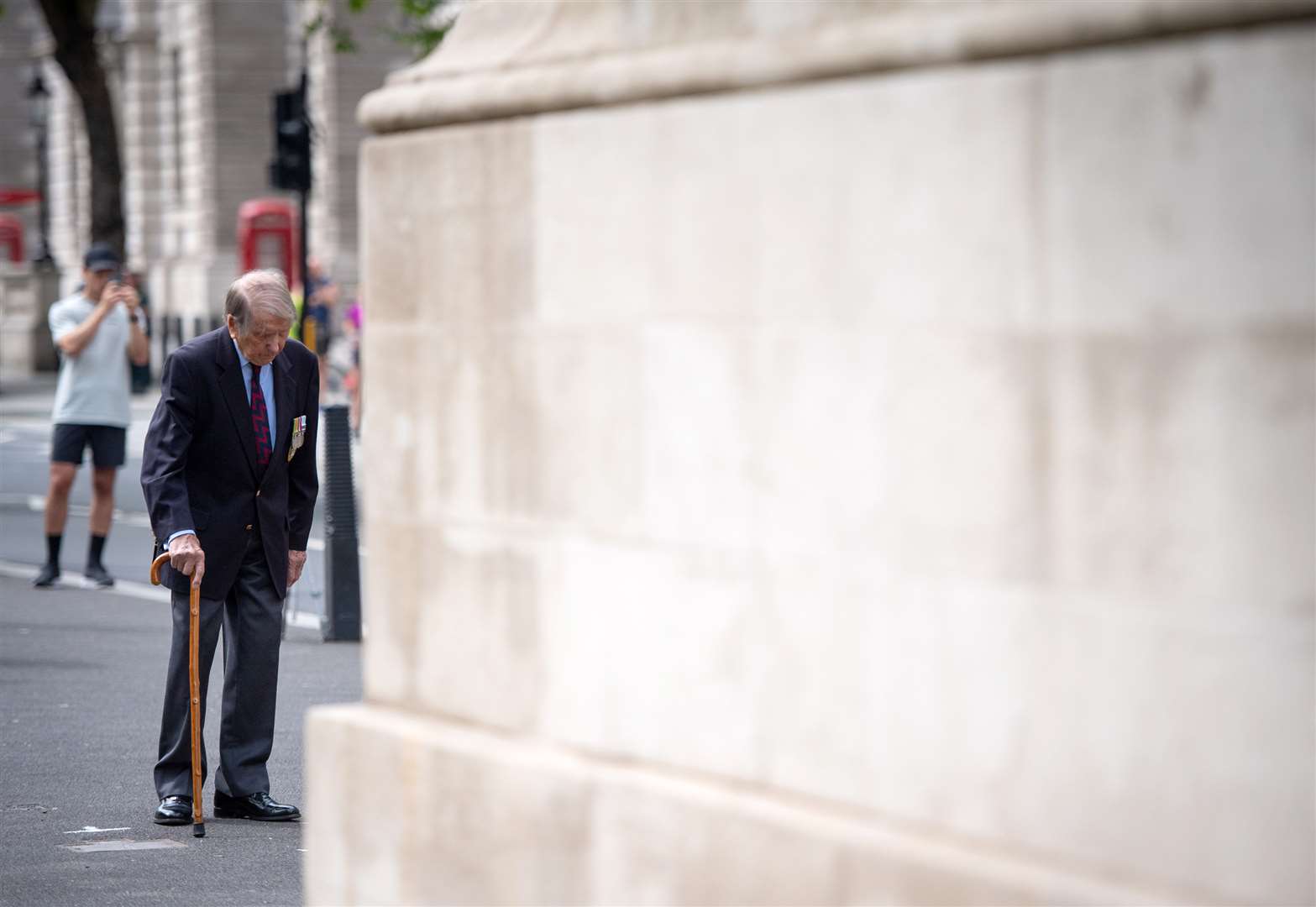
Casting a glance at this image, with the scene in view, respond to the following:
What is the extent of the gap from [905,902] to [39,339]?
35.9 meters

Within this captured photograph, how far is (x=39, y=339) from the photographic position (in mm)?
37344

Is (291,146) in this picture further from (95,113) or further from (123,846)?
(95,113)

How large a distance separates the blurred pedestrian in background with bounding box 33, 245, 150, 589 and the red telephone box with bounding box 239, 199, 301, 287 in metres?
29.6

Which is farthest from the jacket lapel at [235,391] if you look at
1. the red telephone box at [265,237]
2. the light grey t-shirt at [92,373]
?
the red telephone box at [265,237]

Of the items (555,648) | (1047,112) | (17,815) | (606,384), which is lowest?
(17,815)

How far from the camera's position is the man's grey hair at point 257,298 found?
21.7ft

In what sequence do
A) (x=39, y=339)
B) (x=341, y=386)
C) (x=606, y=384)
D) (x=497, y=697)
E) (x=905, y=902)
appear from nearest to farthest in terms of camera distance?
(x=905, y=902) < (x=606, y=384) < (x=497, y=697) < (x=341, y=386) < (x=39, y=339)

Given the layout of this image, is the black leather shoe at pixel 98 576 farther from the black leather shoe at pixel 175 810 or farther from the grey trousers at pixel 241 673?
the black leather shoe at pixel 175 810

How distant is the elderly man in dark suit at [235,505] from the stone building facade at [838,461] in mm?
2400

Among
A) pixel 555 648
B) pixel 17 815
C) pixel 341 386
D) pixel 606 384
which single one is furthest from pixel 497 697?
pixel 341 386

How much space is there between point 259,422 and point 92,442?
6.06 m

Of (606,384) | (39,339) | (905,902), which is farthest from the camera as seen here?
(39,339)

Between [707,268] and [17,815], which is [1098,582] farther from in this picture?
[17,815]

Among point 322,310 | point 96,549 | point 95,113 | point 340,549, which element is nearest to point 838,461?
point 340,549
